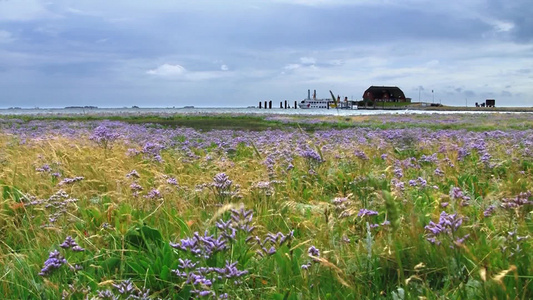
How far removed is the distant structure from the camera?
489 feet

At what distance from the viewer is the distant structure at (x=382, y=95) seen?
149 metres

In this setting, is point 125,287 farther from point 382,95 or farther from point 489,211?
point 382,95

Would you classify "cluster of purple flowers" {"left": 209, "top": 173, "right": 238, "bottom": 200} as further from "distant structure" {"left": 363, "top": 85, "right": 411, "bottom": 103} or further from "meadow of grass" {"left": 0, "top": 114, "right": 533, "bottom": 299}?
"distant structure" {"left": 363, "top": 85, "right": 411, "bottom": 103}

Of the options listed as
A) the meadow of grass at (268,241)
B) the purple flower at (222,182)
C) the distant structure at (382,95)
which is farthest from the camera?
the distant structure at (382,95)

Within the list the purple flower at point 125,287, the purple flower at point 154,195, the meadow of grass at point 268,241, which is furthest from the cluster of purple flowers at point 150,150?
the purple flower at point 125,287

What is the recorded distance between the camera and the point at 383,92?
150m

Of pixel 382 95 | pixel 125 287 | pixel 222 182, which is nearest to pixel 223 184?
pixel 222 182

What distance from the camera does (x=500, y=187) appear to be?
5633 millimetres

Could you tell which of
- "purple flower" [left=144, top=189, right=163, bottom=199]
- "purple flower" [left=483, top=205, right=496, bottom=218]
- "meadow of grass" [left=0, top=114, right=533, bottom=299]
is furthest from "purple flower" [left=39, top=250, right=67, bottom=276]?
"purple flower" [left=483, top=205, right=496, bottom=218]

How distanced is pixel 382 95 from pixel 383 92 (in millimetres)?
1077

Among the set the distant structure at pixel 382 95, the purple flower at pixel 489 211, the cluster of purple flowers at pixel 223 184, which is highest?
the distant structure at pixel 382 95

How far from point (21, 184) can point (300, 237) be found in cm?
411

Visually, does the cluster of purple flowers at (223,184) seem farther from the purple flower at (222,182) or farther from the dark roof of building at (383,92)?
the dark roof of building at (383,92)

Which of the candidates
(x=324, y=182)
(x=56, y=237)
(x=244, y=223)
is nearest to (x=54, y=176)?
(x=56, y=237)
